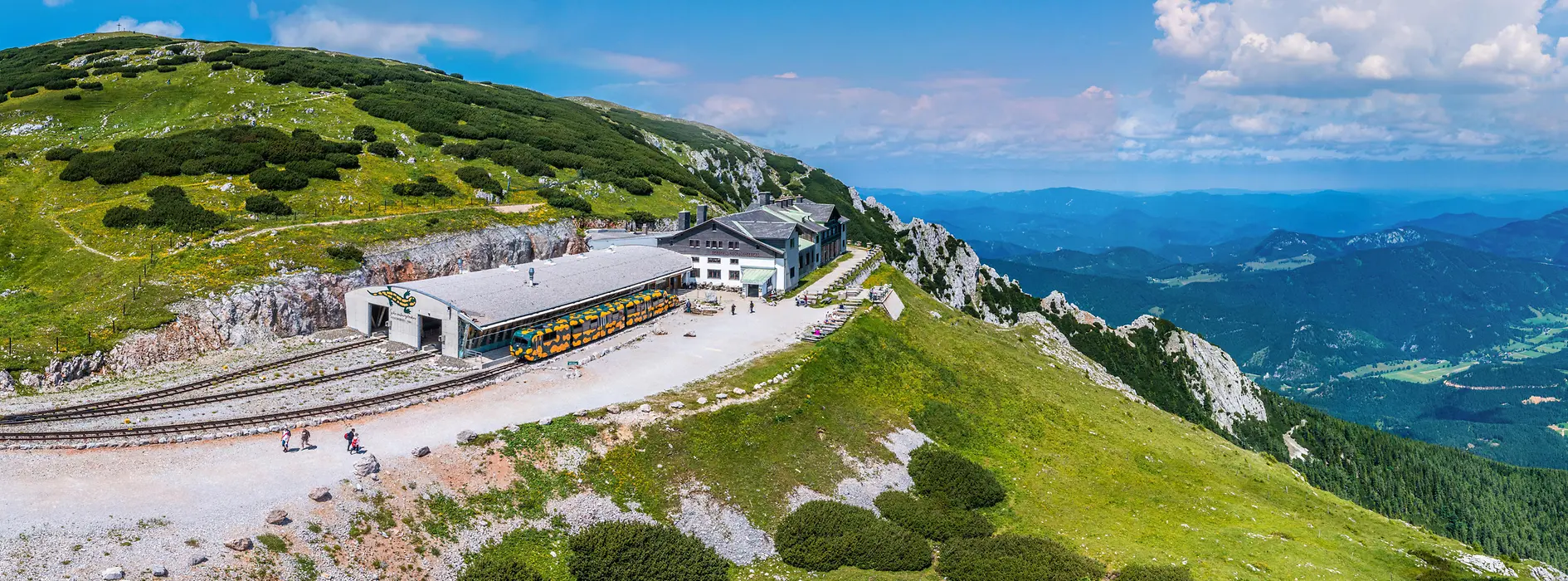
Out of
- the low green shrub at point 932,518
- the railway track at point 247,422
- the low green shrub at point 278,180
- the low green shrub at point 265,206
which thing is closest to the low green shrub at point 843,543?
the low green shrub at point 932,518

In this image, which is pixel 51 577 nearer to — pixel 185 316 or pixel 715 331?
pixel 185 316

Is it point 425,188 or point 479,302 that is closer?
point 479,302

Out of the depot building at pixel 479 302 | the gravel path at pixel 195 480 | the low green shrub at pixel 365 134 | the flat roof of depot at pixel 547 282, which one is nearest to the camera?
the gravel path at pixel 195 480

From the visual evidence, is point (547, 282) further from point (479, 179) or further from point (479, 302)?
point (479, 179)

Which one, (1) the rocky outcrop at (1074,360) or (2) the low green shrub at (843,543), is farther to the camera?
(1) the rocky outcrop at (1074,360)

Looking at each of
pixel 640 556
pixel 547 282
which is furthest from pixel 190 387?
pixel 640 556

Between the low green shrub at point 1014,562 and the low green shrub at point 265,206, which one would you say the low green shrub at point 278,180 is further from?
the low green shrub at point 1014,562

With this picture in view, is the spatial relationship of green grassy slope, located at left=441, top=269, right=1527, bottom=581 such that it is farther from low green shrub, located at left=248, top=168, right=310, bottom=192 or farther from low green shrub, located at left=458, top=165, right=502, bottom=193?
low green shrub, located at left=248, top=168, right=310, bottom=192
